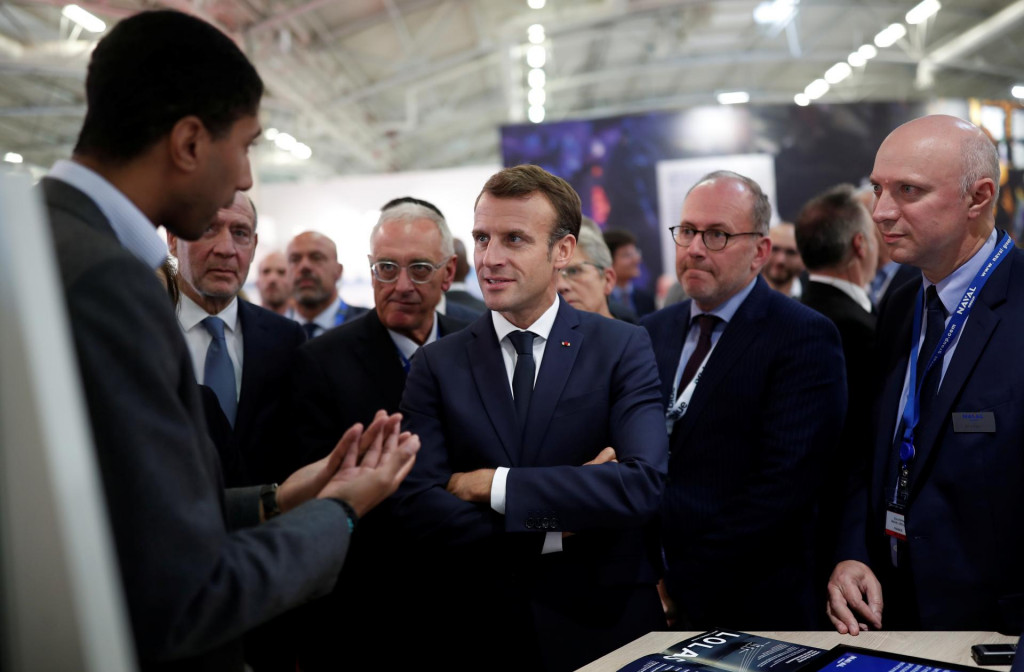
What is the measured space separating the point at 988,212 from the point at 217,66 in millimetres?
1887

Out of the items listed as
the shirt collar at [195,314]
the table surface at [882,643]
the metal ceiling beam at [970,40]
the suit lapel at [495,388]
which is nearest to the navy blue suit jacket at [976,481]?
the table surface at [882,643]

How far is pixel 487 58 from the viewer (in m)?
14.4

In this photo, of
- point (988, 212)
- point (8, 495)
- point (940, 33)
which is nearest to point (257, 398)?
point (8, 495)

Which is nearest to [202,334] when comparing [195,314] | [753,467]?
[195,314]

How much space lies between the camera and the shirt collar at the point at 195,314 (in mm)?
2650

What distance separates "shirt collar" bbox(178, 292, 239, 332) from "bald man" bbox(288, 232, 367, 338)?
244cm

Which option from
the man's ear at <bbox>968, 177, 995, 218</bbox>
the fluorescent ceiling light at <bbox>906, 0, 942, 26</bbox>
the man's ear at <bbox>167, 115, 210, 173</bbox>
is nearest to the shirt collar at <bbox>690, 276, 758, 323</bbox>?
the man's ear at <bbox>968, 177, 995, 218</bbox>

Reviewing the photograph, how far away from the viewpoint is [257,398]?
263cm

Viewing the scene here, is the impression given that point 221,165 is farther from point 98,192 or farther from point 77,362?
point 77,362

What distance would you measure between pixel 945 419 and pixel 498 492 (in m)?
1.09

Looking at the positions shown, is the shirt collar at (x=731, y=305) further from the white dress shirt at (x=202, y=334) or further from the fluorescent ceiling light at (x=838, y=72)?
the fluorescent ceiling light at (x=838, y=72)

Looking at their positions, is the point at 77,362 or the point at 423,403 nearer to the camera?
the point at 77,362

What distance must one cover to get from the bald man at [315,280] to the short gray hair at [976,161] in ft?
12.4

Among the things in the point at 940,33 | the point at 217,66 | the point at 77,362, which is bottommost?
the point at 77,362
